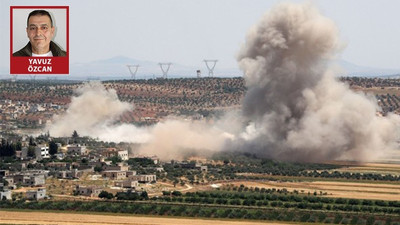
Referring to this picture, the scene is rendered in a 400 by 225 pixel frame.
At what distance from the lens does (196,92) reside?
18338 centimetres

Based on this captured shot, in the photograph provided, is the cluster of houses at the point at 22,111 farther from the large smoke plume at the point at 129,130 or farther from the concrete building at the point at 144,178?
the concrete building at the point at 144,178

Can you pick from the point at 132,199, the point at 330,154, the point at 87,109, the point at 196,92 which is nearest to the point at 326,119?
the point at 330,154

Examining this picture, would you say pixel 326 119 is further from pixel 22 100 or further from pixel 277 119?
pixel 22 100

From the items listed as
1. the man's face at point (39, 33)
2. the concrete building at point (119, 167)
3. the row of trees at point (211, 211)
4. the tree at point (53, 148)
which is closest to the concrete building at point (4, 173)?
the concrete building at point (119, 167)

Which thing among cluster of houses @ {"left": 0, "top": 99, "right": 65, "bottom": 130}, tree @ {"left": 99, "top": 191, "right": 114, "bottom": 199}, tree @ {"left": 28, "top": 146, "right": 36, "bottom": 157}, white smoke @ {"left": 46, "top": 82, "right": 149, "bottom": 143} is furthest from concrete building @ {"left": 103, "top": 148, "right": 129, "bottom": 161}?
cluster of houses @ {"left": 0, "top": 99, "right": 65, "bottom": 130}

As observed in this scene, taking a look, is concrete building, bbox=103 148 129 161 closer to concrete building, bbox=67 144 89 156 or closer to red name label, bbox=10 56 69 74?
concrete building, bbox=67 144 89 156

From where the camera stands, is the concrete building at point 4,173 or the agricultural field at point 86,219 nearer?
the agricultural field at point 86,219

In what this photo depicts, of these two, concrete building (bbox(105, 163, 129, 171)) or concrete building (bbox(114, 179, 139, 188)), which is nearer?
concrete building (bbox(114, 179, 139, 188))

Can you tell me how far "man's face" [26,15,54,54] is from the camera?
60156mm

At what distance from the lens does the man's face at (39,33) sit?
2368 inches

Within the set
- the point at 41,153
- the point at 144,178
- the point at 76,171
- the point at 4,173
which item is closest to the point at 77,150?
the point at 41,153

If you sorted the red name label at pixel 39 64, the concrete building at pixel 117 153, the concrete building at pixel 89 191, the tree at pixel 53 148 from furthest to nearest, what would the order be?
the tree at pixel 53 148 < the concrete building at pixel 117 153 < the concrete building at pixel 89 191 < the red name label at pixel 39 64

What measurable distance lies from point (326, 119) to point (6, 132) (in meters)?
47.0

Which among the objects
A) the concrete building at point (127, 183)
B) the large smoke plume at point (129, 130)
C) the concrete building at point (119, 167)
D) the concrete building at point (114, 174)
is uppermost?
the large smoke plume at point (129, 130)
